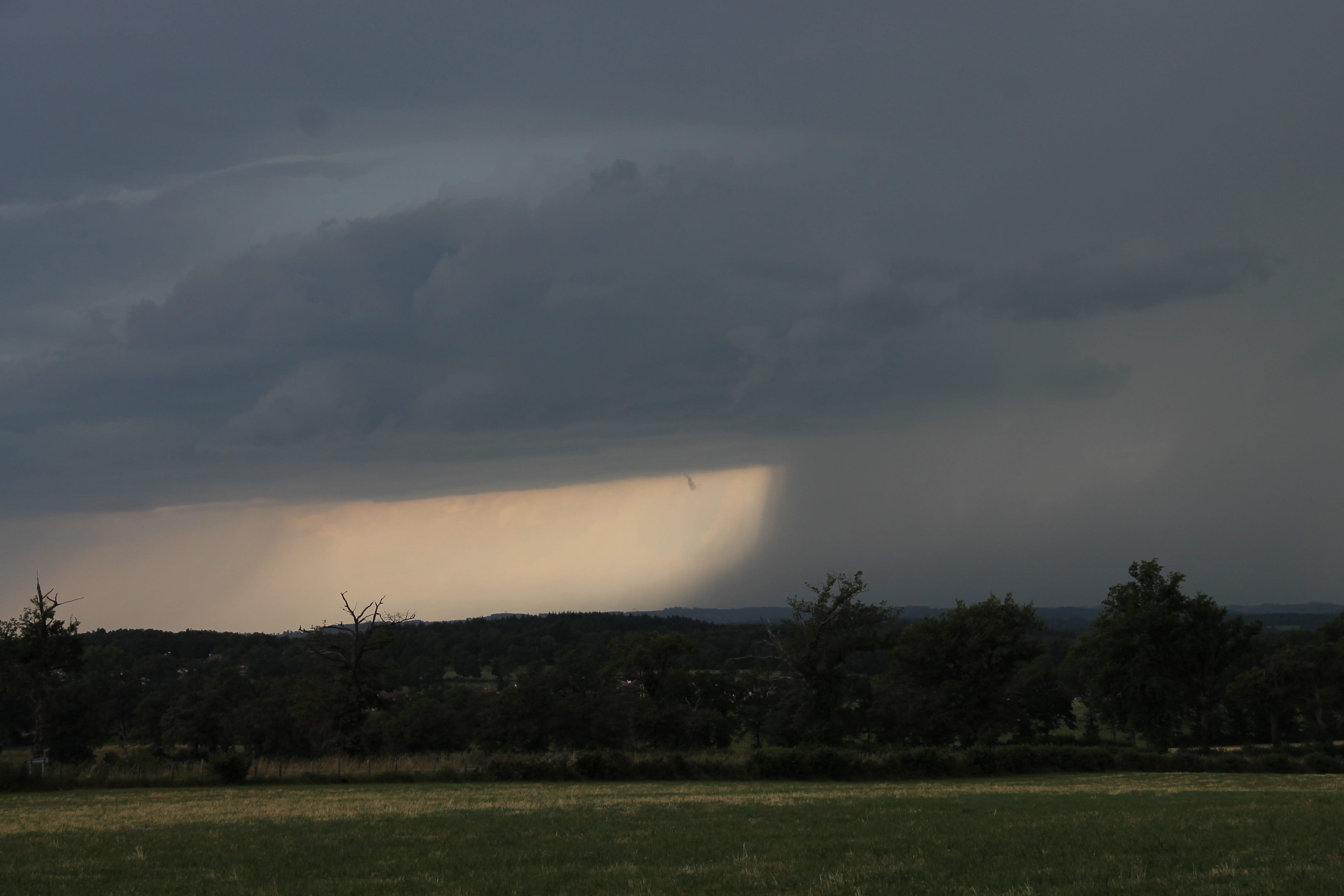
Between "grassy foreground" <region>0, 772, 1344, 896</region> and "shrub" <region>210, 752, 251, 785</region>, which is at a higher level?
"grassy foreground" <region>0, 772, 1344, 896</region>

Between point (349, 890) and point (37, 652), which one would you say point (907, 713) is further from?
point (349, 890)

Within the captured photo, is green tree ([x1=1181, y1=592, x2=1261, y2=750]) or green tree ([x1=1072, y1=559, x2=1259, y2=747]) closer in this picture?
green tree ([x1=1072, y1=559, x2=1259, y2=747])

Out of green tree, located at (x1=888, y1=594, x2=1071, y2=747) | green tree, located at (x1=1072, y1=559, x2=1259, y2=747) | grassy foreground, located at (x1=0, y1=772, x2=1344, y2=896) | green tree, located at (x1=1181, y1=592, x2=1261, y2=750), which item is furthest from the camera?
green tree, located at (x1=1181, y1=592, x2=1261, y2=750)

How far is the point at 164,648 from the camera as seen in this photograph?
177250 millimetres

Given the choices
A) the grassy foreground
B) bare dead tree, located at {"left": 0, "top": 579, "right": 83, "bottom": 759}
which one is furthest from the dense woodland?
the grassy foreground

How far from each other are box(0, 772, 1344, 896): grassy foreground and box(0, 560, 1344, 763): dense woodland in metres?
22.8

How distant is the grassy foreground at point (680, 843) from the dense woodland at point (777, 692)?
22797 mm

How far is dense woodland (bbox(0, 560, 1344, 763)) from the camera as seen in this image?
64812mm

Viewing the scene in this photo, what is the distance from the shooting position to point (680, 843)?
20.4 metres

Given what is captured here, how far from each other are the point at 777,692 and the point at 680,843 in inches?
3533

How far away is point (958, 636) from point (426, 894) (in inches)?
2547

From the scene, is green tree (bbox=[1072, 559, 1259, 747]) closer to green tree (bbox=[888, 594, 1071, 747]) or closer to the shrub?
green tree (bbox=[888, 594, 1071, 747])

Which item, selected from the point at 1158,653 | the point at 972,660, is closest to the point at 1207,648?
the point at 1158,653

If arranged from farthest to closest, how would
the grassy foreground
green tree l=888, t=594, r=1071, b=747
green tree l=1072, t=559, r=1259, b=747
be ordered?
green tree l=1072, t=559, r=1259, b=747 < green tree l=888, t=594, r=1071, b=747 < the grassy foreground
